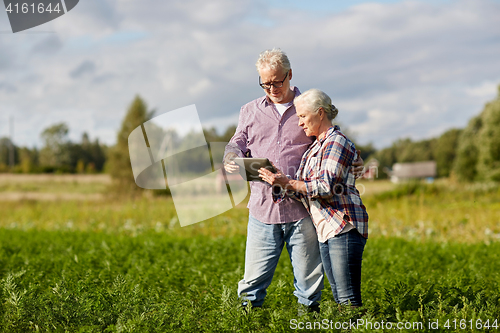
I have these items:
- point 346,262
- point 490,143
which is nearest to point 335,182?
point 346,262

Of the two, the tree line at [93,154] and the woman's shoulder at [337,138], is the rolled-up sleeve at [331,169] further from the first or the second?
the tree line at [93,154]

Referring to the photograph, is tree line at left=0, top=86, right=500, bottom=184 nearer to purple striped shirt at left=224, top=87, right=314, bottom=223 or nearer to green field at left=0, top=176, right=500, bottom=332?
green field at left=0, top=176, right=500, bottom=332

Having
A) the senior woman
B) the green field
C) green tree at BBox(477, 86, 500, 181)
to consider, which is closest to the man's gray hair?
the senior woman

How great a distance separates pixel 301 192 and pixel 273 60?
96cm

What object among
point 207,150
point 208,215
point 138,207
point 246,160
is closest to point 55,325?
point 246,160

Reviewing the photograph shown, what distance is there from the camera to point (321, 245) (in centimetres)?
326

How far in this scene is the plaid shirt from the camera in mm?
3031

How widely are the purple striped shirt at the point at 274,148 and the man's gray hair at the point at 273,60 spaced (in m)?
0.33

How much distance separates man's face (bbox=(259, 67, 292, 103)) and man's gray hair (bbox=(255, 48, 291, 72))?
27 mm

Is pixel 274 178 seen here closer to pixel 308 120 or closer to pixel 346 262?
pixel 308 120

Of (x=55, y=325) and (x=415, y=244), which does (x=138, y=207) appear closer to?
(x=415, y=244)

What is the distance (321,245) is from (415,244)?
15.8 feet

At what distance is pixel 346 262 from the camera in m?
3.11

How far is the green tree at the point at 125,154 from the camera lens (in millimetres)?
17891
